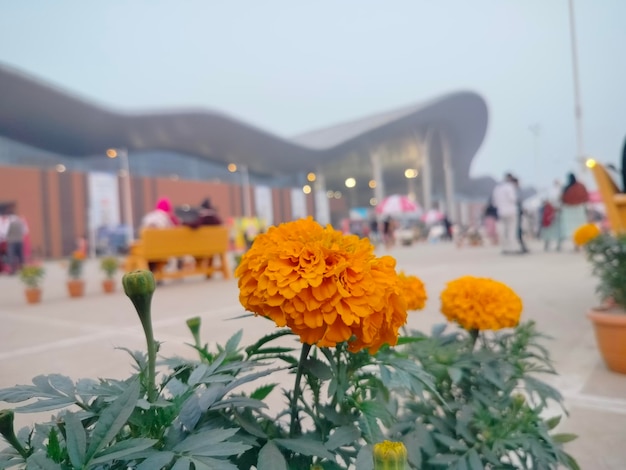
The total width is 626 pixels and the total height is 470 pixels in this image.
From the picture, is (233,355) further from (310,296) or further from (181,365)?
(310,296)

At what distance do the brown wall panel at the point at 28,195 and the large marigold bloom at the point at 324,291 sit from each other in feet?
80.0

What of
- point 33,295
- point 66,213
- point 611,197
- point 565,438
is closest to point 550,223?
point 611,197

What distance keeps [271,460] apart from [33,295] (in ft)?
Answer: 17.3

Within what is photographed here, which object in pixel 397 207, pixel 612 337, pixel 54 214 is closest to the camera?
pixel 612 337

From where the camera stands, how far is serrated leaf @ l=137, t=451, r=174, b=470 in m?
0.49

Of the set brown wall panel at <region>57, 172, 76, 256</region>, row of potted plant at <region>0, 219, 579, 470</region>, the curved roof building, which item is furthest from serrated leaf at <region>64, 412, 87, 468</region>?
brown wall panel at <region>57, 172, 76, 256</region>

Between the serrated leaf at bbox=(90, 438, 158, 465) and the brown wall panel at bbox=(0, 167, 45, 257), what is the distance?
2444cm

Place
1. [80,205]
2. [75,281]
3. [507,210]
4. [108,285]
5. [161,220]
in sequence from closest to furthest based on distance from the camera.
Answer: [75,281] → [108,285] → [161,220] → [507,210] → [80,205]

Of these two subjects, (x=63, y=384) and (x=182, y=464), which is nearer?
(x=182, y=464)

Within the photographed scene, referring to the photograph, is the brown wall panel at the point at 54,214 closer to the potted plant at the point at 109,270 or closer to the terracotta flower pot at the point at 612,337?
the potted plant at the point at 109,270

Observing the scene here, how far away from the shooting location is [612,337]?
189cm

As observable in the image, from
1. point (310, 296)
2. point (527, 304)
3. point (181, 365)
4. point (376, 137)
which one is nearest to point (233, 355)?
point (181, 365)

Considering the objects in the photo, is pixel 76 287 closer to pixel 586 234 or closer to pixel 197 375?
pixel 586 234

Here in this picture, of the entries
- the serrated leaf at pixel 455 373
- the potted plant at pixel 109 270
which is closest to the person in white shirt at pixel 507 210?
the potted plant at pixel 109 270
